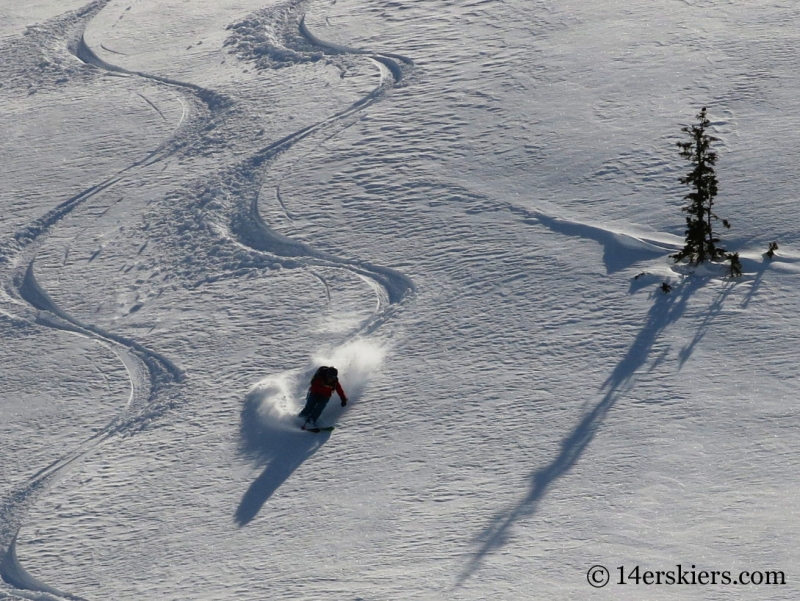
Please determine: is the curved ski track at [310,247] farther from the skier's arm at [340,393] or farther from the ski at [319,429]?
the ski at [319,429]

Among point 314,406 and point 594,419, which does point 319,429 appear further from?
point 594,419

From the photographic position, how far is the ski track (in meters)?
9.98

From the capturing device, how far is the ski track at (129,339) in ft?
32.7

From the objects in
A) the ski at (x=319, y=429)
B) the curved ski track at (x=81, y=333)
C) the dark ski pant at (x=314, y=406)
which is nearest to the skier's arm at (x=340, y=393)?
the dark ski pant at (x=314, y=406)

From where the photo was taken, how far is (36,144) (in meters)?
15.7

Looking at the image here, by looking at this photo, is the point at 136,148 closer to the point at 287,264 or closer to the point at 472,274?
the point at 287,264

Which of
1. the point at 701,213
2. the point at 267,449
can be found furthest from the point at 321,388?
the point at 701,213

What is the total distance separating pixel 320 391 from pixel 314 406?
16cm

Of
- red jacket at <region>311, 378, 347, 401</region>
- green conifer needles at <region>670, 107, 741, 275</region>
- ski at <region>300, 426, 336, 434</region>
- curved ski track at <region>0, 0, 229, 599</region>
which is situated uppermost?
green conifer needles at <region>670, 107, 741, 275</region>

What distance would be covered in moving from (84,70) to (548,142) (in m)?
8.18

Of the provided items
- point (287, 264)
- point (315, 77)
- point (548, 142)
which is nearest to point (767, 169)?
point (548, 142)

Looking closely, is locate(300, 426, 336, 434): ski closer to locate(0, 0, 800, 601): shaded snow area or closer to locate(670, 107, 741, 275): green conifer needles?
locate(0, 0, 800, 601): shaded snow area

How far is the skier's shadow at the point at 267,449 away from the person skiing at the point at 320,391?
0.68 feet

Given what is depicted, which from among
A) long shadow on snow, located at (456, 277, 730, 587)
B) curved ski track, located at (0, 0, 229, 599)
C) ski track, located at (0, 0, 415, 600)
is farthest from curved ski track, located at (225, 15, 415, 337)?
long shadow on snow, located at (456, 277, 730, 587)
